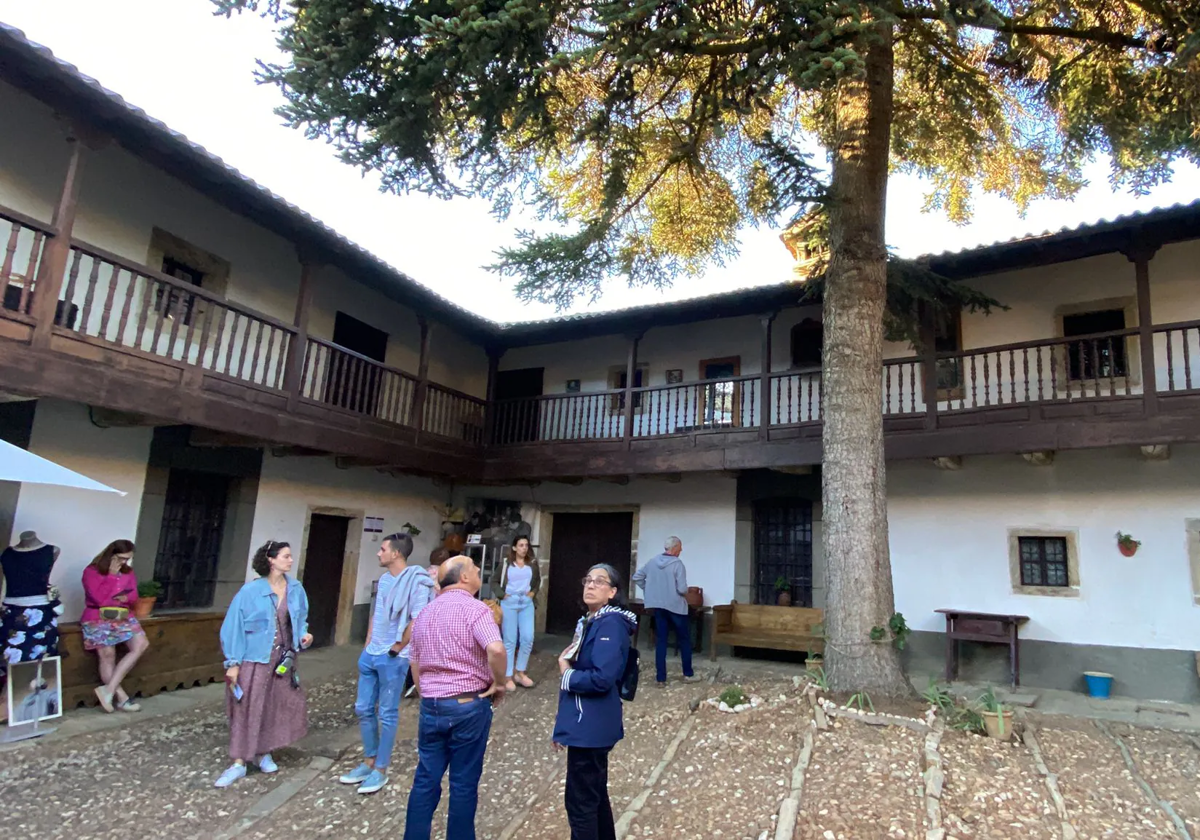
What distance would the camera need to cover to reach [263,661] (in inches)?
187

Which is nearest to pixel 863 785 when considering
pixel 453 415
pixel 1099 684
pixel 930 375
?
pixel 1099 684

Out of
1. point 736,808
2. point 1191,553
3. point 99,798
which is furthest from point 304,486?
point 1191,553

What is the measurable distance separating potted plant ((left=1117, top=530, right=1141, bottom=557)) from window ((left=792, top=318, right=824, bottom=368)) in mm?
4216

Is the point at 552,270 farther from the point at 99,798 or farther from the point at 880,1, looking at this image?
the point at 99,798

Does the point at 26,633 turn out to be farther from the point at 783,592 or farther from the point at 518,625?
the point at 783,592

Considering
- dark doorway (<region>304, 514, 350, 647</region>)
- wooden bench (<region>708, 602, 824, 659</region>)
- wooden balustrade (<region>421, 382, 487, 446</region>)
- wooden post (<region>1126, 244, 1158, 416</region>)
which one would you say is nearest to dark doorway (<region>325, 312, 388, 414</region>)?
wooden balustrade (<region>421, 382, 487, 446</region>)

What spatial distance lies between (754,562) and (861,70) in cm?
723

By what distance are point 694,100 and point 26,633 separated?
24.8 ft

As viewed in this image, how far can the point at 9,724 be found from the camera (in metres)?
5.41

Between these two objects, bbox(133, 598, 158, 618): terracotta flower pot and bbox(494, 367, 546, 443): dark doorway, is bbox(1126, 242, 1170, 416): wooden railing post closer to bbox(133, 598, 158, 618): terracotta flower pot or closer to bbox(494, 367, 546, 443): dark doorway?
bbox(494, 367, 546, 443): dark doorway

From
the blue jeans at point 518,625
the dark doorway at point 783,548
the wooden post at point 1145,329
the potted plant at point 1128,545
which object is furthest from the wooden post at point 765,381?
the potted plant at point 1128,545

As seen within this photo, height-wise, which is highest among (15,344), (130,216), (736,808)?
(130,216)

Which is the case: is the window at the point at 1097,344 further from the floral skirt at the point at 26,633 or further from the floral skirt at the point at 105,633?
the floral skirt at the point at 26,633

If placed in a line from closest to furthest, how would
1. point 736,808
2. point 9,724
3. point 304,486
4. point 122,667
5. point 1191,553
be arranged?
point 736,808 < point 9,724 < point 122,667 < point 1191,553 < point 304,486
